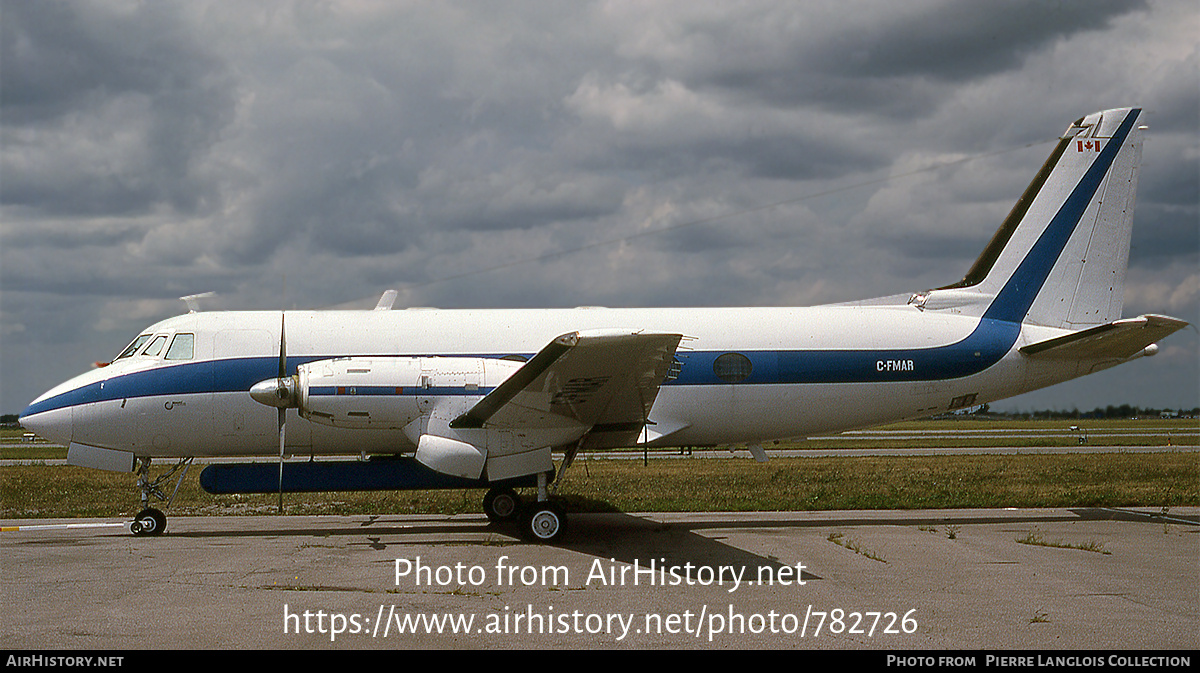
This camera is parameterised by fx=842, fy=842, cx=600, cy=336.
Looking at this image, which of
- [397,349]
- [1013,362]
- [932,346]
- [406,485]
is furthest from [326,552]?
[1013,362]

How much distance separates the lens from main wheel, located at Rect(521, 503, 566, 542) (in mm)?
12719

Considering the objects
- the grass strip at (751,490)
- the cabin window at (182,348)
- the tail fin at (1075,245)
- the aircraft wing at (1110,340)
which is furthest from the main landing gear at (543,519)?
the aircraft wing at (1110,340)

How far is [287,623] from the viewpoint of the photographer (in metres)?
7.79

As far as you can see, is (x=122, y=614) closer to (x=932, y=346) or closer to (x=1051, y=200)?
(x=932, y=346)

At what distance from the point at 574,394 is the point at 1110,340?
371 inches

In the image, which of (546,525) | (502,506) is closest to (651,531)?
(546,525)

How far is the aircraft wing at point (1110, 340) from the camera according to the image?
1341 cm

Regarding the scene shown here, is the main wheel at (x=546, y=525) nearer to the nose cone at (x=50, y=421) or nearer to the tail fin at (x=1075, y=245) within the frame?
the nose cone at (x=50, y=421)

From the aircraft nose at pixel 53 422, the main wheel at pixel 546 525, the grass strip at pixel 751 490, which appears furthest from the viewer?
the grass strip at pixel 751 490

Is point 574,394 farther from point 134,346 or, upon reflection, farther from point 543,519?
point 134,346

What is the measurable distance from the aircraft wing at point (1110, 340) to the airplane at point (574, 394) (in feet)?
0.14

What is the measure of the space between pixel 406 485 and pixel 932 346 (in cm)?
948

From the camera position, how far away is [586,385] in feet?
38.2

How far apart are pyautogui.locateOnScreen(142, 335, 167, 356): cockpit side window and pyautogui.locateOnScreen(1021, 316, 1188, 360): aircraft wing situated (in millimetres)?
15163
